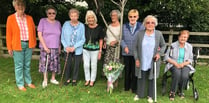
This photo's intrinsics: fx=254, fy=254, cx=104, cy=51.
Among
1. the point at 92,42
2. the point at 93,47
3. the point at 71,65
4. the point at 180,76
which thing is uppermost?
the point at 92,42

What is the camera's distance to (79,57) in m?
5.26

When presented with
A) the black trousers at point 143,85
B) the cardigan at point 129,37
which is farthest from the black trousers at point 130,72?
the black trousers at point 143,85

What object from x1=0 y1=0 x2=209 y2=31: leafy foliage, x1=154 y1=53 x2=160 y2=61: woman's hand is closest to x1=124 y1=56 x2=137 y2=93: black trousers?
x1=154 y1=53 x2=160 y2=61: woman's hand

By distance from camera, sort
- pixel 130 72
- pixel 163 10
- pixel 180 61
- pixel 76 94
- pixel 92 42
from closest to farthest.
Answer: pixel 180 61 < pixel 76 94 < pixel 130 72 < pixel 92 42 < pixel 163 10

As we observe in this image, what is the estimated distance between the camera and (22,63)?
495 centimetres

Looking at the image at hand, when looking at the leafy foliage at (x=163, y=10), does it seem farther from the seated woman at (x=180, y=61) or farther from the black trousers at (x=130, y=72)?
the black trousers at (x=130, y=72)

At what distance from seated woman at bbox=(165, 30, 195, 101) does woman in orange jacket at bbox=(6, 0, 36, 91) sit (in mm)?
2642

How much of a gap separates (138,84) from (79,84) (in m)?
1.40

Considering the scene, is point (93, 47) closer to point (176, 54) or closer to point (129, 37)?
point (129, 37)

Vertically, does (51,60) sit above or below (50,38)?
below

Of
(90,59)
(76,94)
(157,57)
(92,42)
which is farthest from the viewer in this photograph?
(90,59)

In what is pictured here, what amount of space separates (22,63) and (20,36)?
55cm

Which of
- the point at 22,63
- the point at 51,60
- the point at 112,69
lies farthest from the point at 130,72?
the point at 22,63

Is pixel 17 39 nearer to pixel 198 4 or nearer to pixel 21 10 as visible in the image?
pixel 21 10
